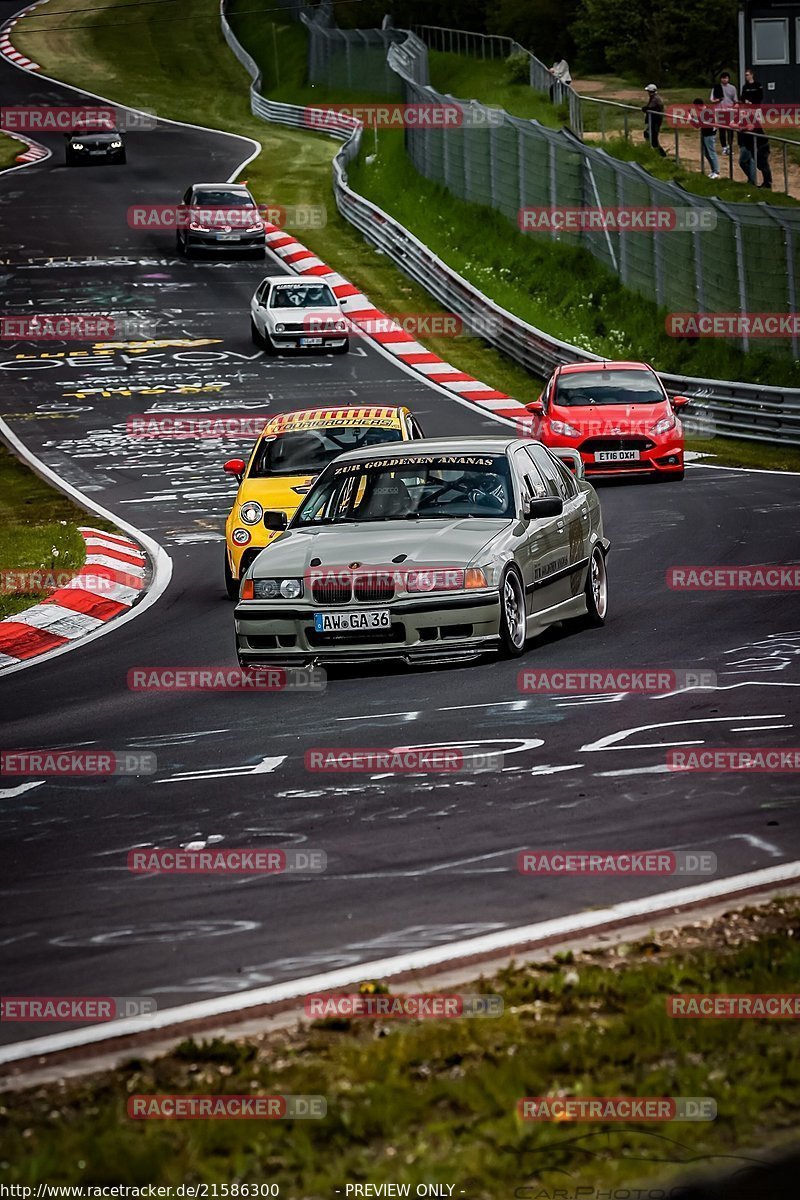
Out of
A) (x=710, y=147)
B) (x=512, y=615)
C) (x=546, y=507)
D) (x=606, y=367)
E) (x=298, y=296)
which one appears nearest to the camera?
(x=512, y=615)

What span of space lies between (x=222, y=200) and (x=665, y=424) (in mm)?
22433

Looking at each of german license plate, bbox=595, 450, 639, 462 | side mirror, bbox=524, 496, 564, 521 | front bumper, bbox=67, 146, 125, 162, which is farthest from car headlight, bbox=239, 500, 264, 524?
front bumper, bbox=67, 146, 125, 162

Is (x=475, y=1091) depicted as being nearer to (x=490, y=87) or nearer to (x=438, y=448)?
(x=438, y=448)

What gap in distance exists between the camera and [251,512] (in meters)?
15.5

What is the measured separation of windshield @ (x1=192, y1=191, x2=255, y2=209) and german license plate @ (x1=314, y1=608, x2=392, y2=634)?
108ft

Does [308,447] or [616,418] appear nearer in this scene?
[308,447]

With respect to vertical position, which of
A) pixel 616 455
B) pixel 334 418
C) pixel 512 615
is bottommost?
pixel 616 455

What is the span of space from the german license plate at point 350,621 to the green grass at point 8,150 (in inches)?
1907

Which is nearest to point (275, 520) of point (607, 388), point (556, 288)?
point (607, 388)

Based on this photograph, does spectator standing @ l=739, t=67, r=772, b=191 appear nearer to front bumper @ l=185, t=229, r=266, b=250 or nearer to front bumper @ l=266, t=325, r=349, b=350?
front bumper @ l=266, t=325, r=349, b=350

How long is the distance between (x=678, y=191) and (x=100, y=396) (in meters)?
10.3

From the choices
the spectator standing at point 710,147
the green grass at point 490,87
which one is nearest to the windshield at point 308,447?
the spectator standing at point 710,147

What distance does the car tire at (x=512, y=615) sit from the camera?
11.5 metres

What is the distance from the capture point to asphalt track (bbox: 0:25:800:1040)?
6652mm
